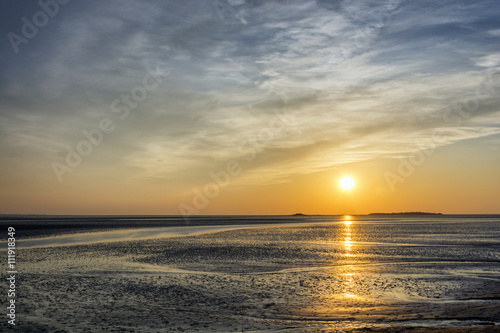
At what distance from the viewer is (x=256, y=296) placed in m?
21.9

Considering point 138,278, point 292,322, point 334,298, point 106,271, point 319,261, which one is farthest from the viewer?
point 319,261

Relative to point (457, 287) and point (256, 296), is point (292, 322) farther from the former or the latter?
point (457, 287)

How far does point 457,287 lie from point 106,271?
24.8m

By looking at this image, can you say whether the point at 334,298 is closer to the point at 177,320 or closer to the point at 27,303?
the point at 177,320

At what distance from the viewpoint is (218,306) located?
64.6 feet

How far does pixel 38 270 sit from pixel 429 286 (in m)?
28.4

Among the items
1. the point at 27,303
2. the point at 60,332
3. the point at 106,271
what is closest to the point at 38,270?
the point at 106,271

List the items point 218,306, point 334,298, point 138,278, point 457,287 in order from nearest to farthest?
point 218,306 → point 334,298 → point 457,287 → point 138,278

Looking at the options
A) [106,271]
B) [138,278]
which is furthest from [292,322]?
[106,271]

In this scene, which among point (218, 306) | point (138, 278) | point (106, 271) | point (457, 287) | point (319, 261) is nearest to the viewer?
point (218, 306)

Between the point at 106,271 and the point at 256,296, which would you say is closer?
the point at 256,296

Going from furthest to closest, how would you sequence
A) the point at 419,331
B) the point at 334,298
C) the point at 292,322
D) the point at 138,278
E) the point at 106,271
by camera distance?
the point at 106,271 < the point at 138,278 < the point at 334,298 < the point at 292,322 < the point at 419,331

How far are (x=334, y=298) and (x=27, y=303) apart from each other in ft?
51.8

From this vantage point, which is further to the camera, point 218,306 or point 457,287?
point 457,287
